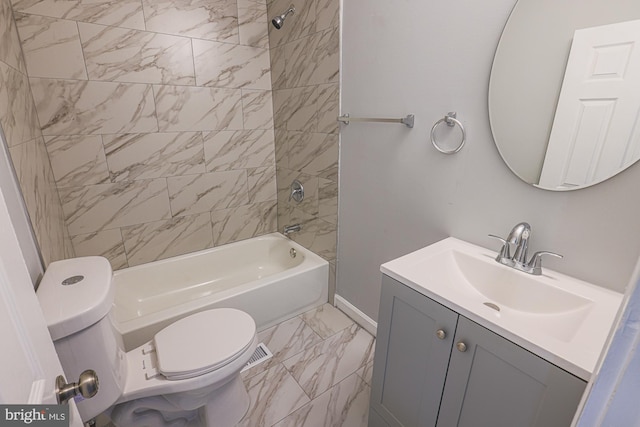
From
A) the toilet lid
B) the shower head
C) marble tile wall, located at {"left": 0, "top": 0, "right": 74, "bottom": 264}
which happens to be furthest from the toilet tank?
the shower head

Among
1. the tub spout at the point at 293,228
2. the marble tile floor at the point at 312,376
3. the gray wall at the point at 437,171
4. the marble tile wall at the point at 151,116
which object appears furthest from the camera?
the tub spout at the point at 293,228

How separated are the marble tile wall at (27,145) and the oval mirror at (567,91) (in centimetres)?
184

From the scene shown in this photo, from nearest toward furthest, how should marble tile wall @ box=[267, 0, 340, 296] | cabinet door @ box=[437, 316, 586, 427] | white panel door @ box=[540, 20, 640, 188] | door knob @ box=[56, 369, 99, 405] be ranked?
door knob @ box=[56, 369, 99, 405], cabinet door @ box=[437, 316, 586, 427], white panel door @ box=[540, 20, 640, 188], marble tile wall @ box=[267, 0, 340, 296]

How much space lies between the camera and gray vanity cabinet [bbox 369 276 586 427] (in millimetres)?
758

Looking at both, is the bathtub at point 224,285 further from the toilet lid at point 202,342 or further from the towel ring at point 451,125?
the towel ring at point 451,125

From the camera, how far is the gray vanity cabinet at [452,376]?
758mm

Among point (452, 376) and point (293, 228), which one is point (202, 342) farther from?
point (293, 228)

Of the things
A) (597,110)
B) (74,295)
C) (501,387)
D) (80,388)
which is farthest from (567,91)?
(74,295)

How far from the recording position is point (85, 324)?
944 millimetres

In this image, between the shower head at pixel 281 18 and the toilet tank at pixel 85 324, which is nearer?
the toilet tank at pixel 85 324

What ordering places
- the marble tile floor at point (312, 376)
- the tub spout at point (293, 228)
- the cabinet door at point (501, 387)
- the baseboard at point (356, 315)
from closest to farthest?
1. the cabinet door at point (501, 387)
2. the marble tile floor at point (312, 376)
3. the baseboard at point (356, 315)
4. the tub spout at point (293, 228)

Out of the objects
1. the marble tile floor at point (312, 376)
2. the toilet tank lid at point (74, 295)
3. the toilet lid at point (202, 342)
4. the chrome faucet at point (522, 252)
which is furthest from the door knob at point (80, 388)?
the chrome faucet at point (522, 252)

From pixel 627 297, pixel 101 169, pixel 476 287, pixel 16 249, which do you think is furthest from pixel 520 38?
pixel 101 169

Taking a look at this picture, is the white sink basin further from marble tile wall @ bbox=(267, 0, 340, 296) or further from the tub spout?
the tub spout
